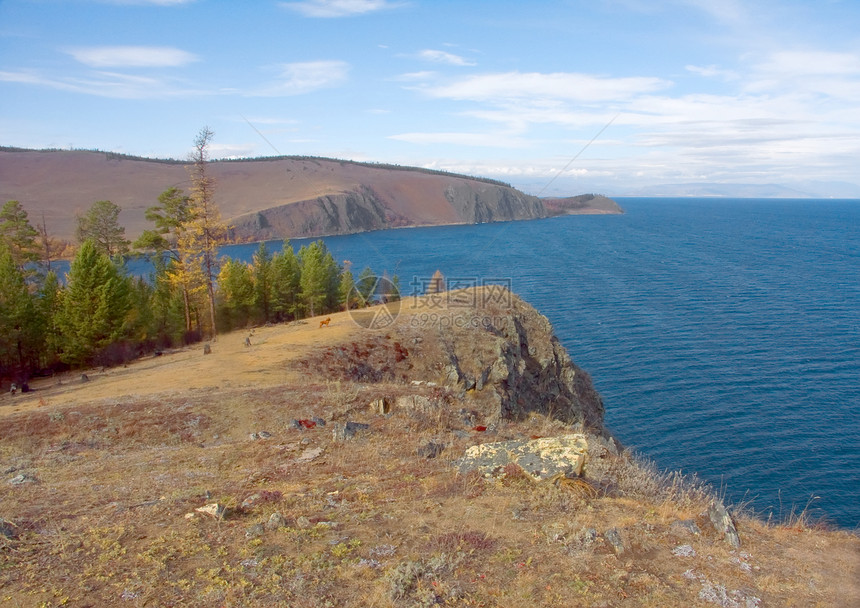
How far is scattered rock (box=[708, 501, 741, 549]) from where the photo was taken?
7766mm

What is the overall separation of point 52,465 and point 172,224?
2556cm

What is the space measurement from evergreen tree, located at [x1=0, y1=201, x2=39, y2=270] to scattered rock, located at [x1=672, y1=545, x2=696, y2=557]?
131 feet

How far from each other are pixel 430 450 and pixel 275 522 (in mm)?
4157

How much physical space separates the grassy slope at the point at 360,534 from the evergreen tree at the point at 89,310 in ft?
53.4

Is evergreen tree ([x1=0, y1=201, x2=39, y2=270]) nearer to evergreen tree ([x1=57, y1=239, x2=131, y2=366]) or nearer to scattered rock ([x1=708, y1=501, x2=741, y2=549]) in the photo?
evergreen tree ([x1=57, y1=239, x2=131, y2=366])

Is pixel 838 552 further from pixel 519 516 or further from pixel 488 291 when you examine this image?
pixel 488 291

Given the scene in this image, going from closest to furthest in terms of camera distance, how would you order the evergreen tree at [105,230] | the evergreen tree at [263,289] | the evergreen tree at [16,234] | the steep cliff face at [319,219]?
1. the evergreen tree at [16,234]
2. the evergreen tree at [105,230]
3. the evergreen tree at [263,289]
4. the steep cliff face at [319,219]

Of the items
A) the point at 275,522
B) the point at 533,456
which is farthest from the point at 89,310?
the point at 533,456

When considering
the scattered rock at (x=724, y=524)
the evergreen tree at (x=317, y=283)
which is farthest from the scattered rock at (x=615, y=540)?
the evergreen tree at (x=317, y=283)

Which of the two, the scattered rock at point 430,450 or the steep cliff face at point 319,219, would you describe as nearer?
the scattered rock at point 430,450

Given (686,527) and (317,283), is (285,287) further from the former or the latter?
(686,527)

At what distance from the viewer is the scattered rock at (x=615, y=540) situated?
7305mm

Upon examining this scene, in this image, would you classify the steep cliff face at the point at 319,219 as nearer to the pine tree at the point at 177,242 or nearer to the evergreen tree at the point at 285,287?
the evergreen tree at the point at 285,287
